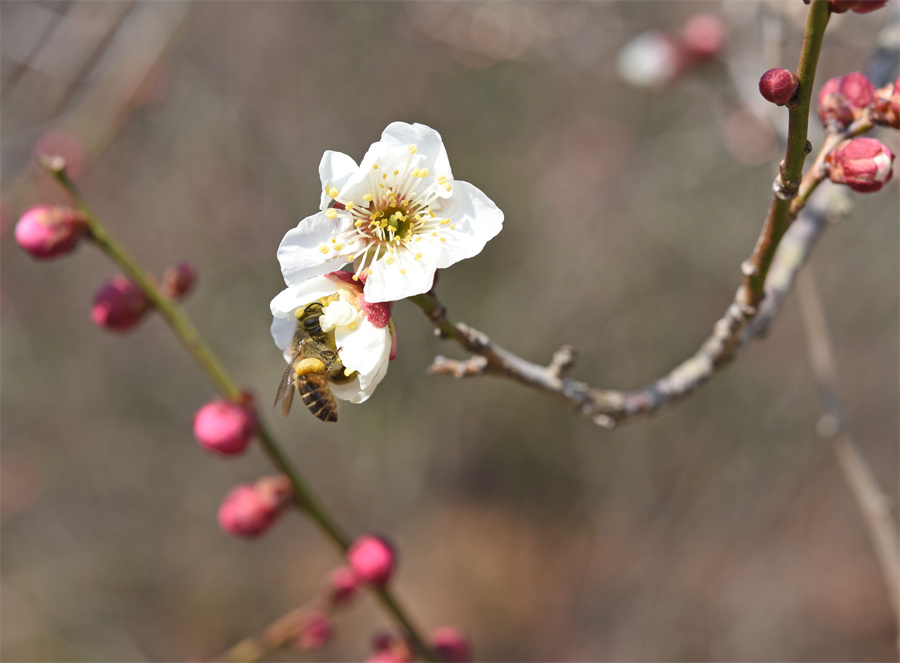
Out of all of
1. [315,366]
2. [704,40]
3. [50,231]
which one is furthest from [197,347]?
[704,40]

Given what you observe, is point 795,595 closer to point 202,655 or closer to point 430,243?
point 202,655

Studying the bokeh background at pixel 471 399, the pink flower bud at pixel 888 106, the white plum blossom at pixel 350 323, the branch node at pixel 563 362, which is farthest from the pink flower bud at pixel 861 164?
the bokeh background at pixel 471 399

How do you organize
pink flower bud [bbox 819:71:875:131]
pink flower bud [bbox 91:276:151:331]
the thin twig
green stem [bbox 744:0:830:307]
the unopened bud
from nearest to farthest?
green stem [bbox 744:0:830:307], pink flower bud [bbox 819:71:875:131], pink flower bud [bbox 91:276:151:331], the thin twig, the unopened bud

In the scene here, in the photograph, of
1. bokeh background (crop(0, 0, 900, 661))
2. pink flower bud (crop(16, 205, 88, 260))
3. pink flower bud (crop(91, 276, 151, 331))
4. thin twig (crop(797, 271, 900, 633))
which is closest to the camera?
pink flower bud (crop(16, 205, 88, 260))

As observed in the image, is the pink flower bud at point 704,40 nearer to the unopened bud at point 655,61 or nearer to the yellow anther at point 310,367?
the unopened bud at point 655,61

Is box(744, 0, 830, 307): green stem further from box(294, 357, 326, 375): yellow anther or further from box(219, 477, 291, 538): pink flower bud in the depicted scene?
box(219, 477, 291, 538): pink flower bud

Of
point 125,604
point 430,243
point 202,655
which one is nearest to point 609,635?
point 202,655

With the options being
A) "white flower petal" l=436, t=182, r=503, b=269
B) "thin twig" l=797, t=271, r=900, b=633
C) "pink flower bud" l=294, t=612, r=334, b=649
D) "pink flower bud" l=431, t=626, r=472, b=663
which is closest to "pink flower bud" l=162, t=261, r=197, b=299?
"white flower petal" l=436, t=182, r=503, b=269
